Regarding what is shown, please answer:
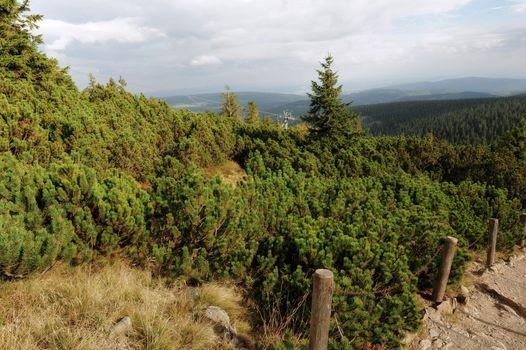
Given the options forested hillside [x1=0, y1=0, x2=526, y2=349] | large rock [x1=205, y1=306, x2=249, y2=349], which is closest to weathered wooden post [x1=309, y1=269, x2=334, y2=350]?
forested hillside [x1=0, y1=0, x2=526, y2=349]

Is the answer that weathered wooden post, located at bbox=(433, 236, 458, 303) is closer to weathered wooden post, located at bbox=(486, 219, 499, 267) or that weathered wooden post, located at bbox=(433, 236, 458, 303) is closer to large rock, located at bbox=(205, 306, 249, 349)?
weathered wooden post, located at bbox=(486, 219, 499, 267)

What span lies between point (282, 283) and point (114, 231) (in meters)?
2.83

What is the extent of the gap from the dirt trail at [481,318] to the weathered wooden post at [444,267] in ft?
0.63

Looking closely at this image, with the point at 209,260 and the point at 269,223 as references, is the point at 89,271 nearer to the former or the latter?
the point at 209,260

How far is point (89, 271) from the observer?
5090 mm

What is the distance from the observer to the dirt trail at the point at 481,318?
5.80 metres

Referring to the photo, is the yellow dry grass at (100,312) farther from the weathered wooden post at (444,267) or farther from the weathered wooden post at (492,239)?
the weathered wooden post at (492,239)

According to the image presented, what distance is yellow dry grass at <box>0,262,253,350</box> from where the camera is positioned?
144 inches

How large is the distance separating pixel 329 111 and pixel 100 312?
53.2 ft

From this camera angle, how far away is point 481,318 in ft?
22.4

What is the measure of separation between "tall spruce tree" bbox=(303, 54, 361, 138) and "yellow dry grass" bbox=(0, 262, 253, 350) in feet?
45.9

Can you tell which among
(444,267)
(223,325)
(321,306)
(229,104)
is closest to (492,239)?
(444,267)

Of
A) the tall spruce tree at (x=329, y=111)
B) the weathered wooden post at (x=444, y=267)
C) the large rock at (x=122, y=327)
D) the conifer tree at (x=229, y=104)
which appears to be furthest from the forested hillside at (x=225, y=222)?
the conifer tree at (x=229, y=104)

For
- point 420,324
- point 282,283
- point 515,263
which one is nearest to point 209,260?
point 282,283
